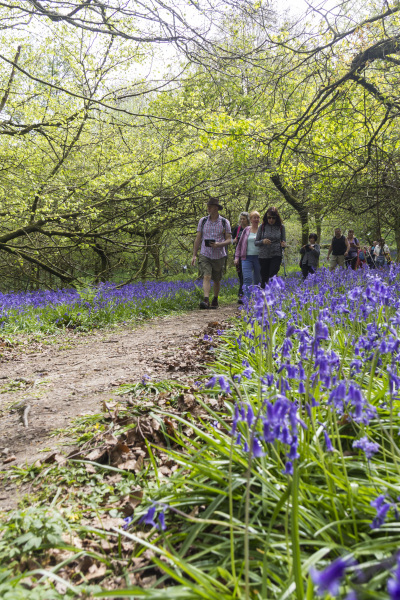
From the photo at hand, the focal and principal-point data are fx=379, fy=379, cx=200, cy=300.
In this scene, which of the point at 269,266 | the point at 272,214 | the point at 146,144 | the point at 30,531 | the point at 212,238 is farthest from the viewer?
the point at 146,144

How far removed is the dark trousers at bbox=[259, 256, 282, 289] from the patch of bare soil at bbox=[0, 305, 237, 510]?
5.91 ft

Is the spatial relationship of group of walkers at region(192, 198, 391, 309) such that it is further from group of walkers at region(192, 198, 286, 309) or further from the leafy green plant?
the leafy green plant

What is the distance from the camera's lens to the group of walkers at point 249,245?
24.4 feet

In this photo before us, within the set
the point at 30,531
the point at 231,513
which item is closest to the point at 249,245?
the point at 30,531

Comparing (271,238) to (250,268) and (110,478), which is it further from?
(110,478)

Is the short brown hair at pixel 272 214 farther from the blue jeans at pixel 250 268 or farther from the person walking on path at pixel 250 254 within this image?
the blue jeans at pixel 250 268

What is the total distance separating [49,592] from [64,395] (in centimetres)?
242

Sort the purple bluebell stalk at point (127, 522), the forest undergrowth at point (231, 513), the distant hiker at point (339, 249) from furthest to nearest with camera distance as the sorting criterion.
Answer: the distant hiker at point (339, 249) < the purple bluebell stalk at point (127, 522) < the forest undergrowth at point (231, 513)

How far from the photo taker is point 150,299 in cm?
1020

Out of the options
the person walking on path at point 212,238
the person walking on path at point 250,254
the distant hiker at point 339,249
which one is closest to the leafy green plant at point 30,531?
the person walking on path at point 250,254

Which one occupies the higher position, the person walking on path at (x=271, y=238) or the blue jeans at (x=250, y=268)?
the person walking on path at (x=271, y=238)

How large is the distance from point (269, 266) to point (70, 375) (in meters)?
4.69

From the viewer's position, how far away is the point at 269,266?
772 centimetres

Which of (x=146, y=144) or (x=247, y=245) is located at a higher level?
(x=146, y=144)
